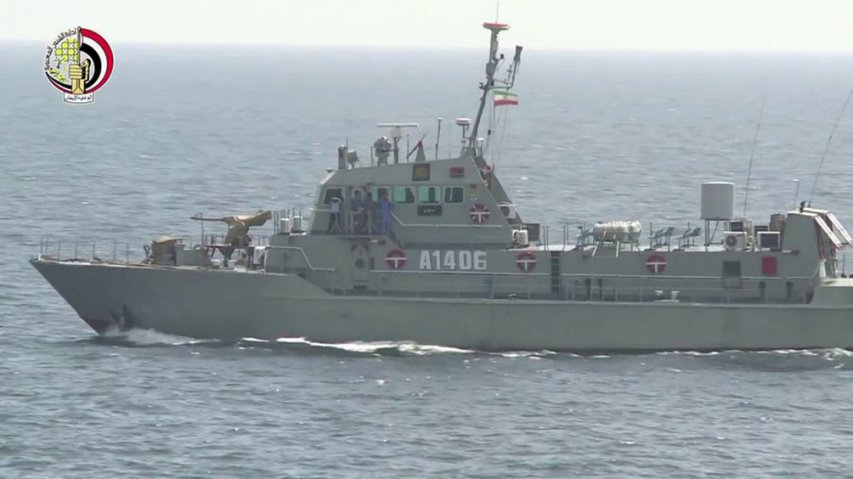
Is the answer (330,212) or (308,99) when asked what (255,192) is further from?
(308,99)

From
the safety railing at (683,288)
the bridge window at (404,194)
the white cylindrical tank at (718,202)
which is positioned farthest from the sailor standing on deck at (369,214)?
the white cylindrical tank at (718,202)

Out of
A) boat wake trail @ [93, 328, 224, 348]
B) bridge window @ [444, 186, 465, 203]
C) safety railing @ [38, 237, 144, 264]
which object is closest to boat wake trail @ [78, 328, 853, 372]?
boat wake trail @ [93, 328, 224, 348]

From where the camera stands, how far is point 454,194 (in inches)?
1837

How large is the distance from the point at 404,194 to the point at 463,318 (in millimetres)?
3733

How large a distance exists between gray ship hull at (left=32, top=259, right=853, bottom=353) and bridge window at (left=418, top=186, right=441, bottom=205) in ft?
8.91

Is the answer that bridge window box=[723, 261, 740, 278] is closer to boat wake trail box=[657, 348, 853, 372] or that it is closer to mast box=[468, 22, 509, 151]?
boat wake trail box=[657, 348, 853, 372]

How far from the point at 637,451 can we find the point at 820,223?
36.5 feet

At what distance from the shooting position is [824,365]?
44500mm

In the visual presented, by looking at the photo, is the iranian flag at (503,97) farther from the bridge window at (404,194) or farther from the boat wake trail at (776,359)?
the boat wake trail at (776,359)

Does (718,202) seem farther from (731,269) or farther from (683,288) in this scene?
(683,288)

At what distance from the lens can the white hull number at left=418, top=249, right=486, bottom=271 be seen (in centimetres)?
4650

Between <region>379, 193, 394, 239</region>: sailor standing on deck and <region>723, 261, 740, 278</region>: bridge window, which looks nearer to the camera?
<region>723, 261, 740, 278</region>: bridge window

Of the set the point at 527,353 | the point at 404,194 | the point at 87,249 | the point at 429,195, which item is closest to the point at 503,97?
the point at 429,195

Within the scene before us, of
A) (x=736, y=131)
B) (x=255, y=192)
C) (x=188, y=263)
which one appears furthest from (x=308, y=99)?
(x=188, y=263)
